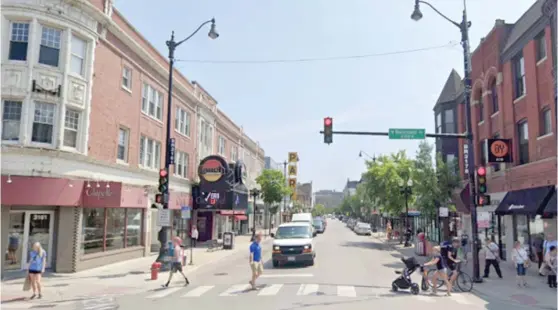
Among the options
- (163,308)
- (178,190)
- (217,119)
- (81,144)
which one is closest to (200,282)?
(163,308)

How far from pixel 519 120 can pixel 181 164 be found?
20.7m

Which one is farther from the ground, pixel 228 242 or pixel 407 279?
pixel 407 279

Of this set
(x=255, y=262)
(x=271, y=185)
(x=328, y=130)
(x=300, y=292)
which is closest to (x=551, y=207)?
(x=328, y=130)

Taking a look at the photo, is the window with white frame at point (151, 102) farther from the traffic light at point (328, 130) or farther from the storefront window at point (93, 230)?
the traffic light at point (328, 130)

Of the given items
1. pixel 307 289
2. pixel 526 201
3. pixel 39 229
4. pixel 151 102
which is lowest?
pixel 307 289

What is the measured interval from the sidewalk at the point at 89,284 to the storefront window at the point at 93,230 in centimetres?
96

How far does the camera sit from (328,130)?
18.1 meters

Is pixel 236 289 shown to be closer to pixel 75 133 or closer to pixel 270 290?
pixel 270 290

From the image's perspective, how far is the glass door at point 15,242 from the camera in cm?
1628

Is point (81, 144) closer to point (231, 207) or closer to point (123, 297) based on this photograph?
point (123, 297)

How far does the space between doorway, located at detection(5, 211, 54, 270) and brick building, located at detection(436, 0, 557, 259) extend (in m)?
16.6

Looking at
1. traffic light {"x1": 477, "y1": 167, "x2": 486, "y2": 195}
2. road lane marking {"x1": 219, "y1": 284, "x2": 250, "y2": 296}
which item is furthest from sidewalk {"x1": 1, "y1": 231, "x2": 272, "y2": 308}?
traffic light {"x1": 477, "y1": 167, "x2": 486, "y2": 195}

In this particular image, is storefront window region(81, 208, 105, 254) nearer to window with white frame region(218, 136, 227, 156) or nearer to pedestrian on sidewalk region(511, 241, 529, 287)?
pedestrian on sidewalk region(511, 241, 529, 287)

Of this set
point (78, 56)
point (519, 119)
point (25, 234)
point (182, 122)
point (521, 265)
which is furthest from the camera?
point (182, 122)
